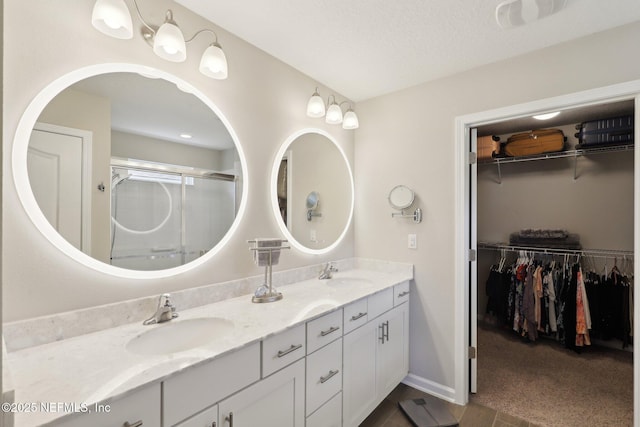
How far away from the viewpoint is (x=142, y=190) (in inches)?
58.3

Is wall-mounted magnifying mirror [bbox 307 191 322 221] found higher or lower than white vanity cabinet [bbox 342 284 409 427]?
higher

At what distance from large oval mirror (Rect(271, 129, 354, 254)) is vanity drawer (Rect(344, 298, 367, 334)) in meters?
0.62

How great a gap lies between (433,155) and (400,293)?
104 centimetres

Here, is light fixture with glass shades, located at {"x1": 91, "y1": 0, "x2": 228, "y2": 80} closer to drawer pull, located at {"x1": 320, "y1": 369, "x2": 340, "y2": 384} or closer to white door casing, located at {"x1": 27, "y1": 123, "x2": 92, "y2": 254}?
white door casing, located at {"x1": 27, "y1": 123, "x2": 92, "y2": 254}

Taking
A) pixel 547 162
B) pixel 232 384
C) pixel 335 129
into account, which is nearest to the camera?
pixel 232 384

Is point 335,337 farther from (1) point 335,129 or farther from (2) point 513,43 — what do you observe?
(2) point 513,43

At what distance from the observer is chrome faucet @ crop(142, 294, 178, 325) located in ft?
4.41

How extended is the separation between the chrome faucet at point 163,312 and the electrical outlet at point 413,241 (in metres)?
1.68

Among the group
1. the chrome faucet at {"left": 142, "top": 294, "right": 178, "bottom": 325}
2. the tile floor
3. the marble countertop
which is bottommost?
the tile floor

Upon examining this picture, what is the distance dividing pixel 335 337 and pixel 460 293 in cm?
105

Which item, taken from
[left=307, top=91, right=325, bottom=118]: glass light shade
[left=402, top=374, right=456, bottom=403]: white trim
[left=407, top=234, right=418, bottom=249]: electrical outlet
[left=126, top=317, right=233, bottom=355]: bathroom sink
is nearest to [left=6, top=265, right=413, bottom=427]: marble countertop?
[left=126, top=317, right=233, bottom=355]: bathroom sink

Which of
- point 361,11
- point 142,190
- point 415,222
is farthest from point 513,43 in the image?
point 142,190

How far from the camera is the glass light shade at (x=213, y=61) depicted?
152cm

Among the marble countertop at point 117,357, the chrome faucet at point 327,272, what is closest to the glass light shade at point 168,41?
the marble countertop at point 117,357
